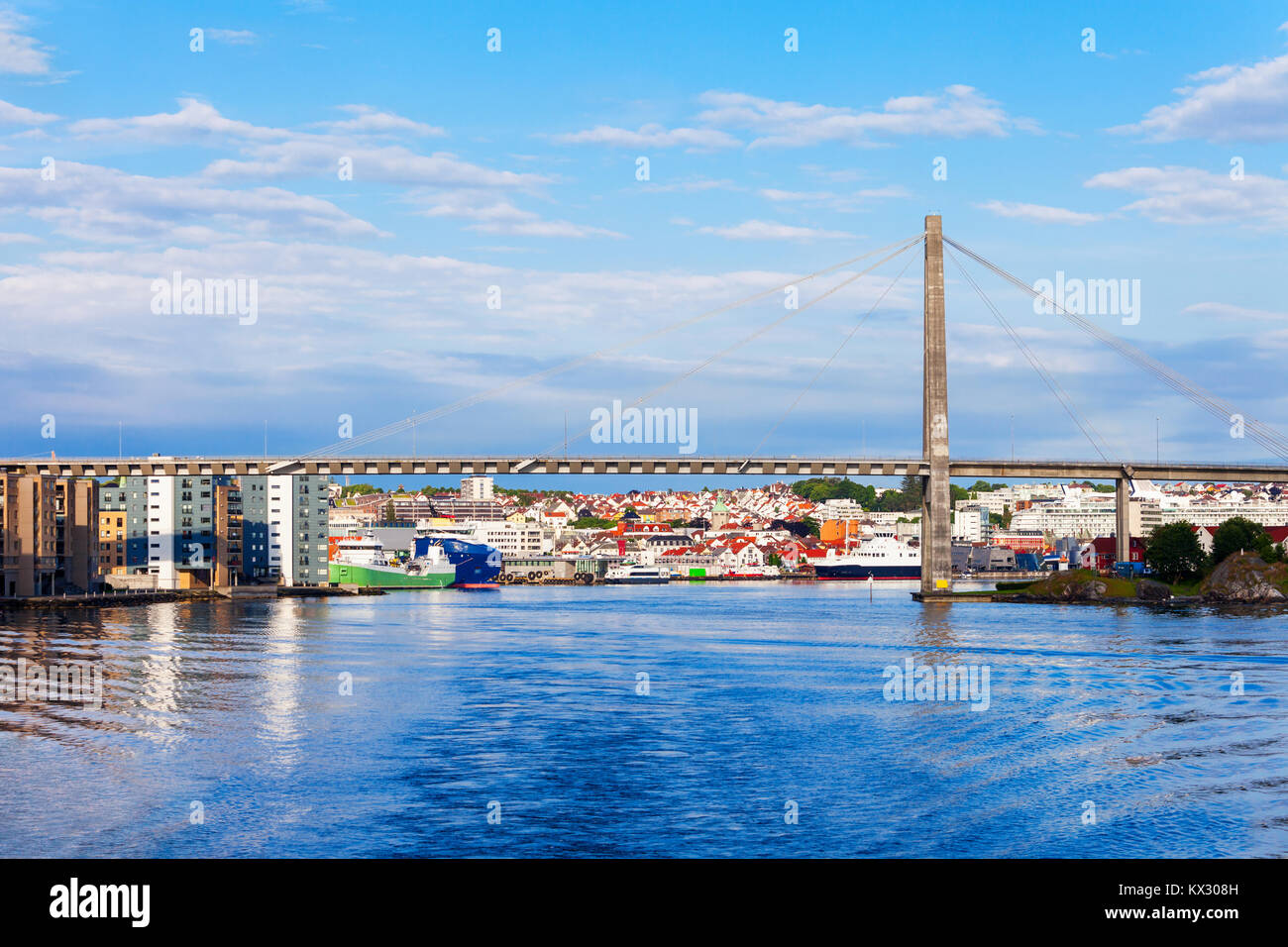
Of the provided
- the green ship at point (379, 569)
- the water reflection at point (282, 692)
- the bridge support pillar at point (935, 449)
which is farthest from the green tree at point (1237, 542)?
the green ship at point (379, 569)

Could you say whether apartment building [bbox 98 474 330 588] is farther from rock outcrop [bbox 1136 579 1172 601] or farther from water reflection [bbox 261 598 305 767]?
rock outcrop [bbox 1136 579 1172 601]

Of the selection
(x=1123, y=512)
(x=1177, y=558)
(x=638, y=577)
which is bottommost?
(x=638, y=577)

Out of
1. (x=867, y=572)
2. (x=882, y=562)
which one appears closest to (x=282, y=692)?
(x=882, y=562)

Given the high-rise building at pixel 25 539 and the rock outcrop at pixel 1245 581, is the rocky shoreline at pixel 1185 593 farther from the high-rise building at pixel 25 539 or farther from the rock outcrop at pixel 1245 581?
the high-rise building at pixel 25 539

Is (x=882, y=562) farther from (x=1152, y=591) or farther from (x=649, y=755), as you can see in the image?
(x=649, y=755)

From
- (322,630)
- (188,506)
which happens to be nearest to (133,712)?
(322,630)
